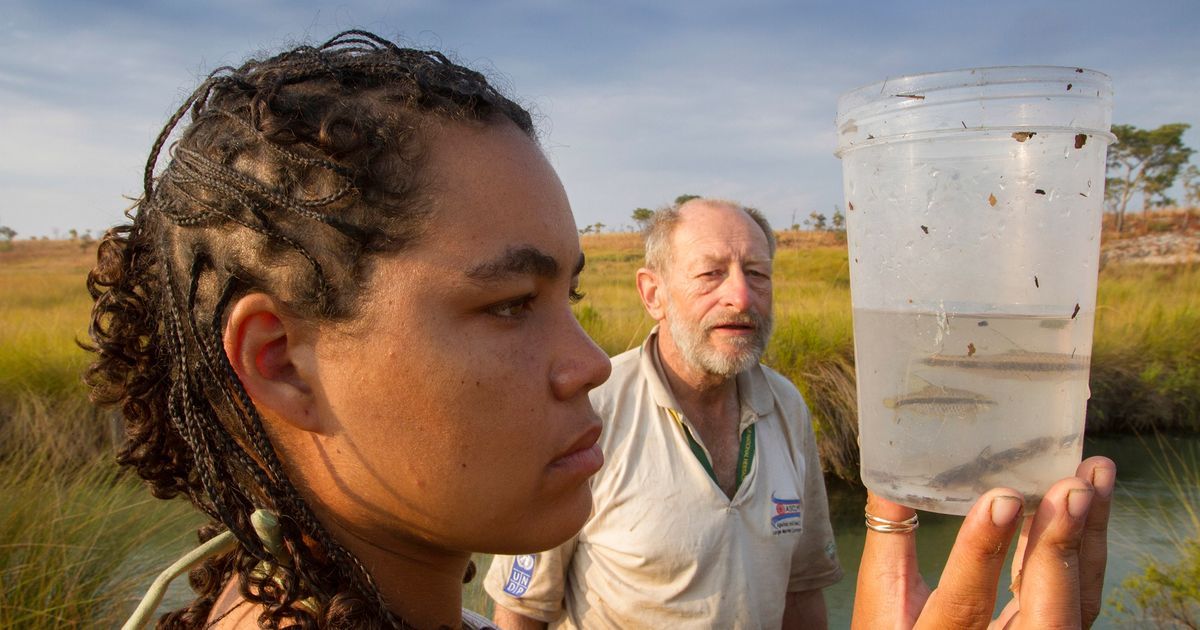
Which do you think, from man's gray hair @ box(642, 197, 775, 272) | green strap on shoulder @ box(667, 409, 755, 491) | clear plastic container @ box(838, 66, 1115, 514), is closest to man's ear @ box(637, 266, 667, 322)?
man's gray hair @ box(642, 197, 775, 272)

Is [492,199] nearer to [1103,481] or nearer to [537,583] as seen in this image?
[1103,481]

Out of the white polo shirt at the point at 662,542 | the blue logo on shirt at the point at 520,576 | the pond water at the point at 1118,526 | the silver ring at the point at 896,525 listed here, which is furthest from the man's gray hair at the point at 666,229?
the pond water at the point at 1118,526

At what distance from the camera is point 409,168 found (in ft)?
4.03

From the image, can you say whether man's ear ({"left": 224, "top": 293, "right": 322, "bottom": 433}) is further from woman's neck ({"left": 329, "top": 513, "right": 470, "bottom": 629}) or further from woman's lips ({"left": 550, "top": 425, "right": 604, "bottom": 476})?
woman's lips ({"left": 550, "top": 425, "right": 604, "bottom": 476})

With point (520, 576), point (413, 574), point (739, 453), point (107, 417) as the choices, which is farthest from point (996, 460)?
point (107, 417)

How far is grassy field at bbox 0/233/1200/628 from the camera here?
413cm

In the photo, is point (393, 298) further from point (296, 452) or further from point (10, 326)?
point (10, 326)

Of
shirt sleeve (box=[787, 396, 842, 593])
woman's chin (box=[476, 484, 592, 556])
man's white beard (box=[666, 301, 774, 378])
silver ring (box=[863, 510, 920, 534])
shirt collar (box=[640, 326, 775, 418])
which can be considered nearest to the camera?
woman's chin (box=[476, 484, 592, 556])

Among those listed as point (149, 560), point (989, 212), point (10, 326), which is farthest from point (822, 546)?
point (10, 326)

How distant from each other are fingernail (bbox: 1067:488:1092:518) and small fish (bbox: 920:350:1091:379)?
0.20 meters

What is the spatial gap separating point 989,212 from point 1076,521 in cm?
→ 54

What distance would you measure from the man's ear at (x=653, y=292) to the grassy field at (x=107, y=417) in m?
2.67

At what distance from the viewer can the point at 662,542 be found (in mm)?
3203

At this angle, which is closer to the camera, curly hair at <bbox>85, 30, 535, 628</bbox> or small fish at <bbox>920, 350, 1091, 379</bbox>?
curly hair at <bbox>85, 30, 535, 628</bbox>
